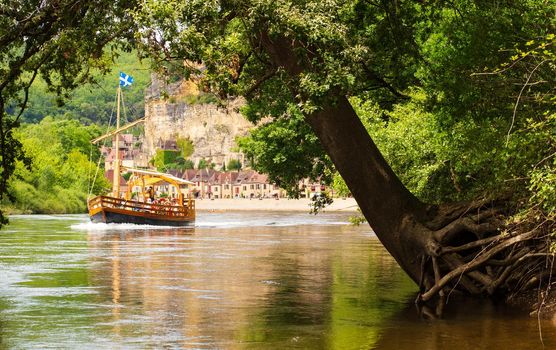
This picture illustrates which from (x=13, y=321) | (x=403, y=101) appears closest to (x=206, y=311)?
(x=13, y=321)

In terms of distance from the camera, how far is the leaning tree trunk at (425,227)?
18.0m

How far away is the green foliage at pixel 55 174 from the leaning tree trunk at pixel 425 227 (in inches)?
2982

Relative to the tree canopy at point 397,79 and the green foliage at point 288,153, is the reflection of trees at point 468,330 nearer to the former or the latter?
the tree canopy at point 397,79

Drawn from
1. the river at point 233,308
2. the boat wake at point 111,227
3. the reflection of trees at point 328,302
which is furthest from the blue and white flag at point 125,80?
the reflection of trees at point 328,302

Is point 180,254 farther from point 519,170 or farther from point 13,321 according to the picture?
point 519,170

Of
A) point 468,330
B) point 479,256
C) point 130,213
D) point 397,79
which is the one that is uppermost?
point 397,79

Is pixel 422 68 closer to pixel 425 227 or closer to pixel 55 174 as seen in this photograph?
pixel 425 227

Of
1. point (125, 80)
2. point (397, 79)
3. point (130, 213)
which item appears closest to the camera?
point (397, 79)

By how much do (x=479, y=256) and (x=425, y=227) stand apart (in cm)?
156

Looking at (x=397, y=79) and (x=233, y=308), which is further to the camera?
(x=397, y=79)

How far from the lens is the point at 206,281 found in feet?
86.8

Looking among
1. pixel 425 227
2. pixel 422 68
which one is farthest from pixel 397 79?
pixel 425 227

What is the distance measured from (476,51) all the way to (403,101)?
1060cm

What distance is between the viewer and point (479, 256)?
1794 cm
